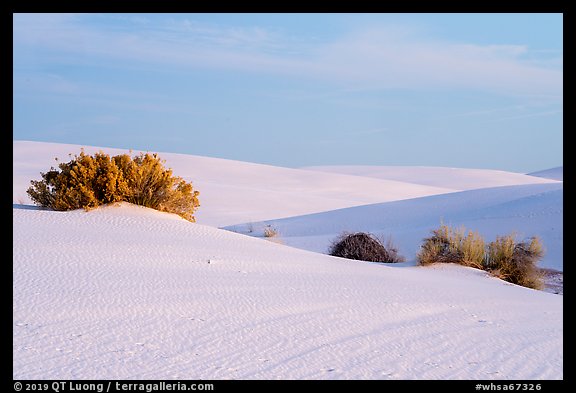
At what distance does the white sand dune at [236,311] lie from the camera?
5.11 m

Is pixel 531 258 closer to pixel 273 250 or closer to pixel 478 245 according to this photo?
pixel 478 245

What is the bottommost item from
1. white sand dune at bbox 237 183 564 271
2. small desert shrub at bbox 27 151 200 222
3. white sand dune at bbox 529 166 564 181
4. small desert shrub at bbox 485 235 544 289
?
small desert shrub at bbox 485 235 544 289

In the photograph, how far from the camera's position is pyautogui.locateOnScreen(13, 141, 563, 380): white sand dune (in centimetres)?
511

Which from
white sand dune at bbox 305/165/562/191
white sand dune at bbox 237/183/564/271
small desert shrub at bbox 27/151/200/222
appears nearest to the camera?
small desert shrub at bbox 27/151/200/222

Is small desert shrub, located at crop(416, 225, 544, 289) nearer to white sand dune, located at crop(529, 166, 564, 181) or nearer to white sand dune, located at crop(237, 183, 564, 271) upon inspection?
white sand dune, located at crop(237, 183, 564, 271)

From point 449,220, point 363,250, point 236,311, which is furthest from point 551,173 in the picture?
point 236,311

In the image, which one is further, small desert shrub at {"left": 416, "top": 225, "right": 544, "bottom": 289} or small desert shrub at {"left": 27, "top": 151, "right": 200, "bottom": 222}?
small desert shrub at {"left": 416, "top": 225, "right": 544, "bottom": 289}

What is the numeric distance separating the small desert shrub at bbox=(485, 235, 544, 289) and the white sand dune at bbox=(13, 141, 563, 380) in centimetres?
81

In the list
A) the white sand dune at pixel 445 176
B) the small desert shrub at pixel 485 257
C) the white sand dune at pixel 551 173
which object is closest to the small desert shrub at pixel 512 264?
the small desert shrub at pixel 485 257

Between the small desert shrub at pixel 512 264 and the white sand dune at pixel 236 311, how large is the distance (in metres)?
0.81

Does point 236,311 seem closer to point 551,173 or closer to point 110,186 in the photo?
point 110,186

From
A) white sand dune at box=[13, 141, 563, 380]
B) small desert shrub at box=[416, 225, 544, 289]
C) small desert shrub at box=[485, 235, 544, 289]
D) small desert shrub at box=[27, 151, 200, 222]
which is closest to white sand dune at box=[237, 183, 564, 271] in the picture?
small desert shrub at box=[485, 235, 544, 289]

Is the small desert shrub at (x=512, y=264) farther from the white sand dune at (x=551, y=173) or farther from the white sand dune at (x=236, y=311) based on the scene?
the white sand dune at (x=551, y=173)

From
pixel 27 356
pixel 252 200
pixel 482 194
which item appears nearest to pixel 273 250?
pixel 27 356
